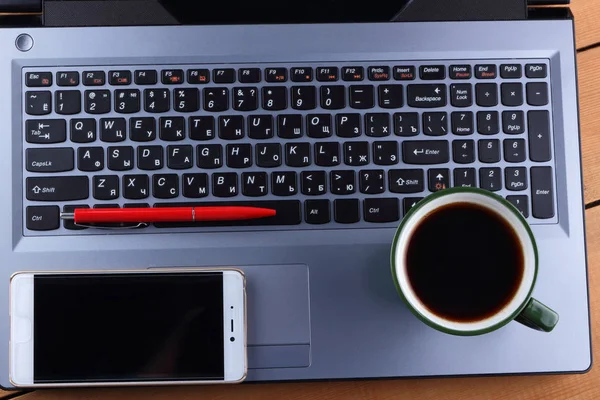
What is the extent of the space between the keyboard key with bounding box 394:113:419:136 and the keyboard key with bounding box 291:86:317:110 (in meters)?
0.07

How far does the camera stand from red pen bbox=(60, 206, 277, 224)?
17.1 inches

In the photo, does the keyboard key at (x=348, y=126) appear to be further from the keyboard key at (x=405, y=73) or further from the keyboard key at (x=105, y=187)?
Result: the keyboard key at (x=105, y=187)

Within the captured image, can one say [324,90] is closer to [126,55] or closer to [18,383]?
[126,55]

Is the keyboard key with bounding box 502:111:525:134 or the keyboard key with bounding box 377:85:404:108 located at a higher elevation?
the keyboard key with bounding box 377:85:404:108

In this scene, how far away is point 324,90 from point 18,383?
35cm

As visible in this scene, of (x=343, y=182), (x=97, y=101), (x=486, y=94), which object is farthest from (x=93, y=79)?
(x=486, y=94)

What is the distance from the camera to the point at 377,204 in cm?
45

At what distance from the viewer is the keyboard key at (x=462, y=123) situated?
1.49 ft

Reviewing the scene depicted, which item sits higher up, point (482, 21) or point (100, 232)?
point (482, 21)

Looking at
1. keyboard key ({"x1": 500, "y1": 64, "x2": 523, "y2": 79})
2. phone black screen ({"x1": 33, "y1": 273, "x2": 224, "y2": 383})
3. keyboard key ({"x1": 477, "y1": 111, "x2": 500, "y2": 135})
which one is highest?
keyboard key ({"x1": 500, "y1": 64, "x2": 523, "y2": 79})

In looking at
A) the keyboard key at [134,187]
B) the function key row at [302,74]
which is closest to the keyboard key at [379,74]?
the function key row at [302,74]

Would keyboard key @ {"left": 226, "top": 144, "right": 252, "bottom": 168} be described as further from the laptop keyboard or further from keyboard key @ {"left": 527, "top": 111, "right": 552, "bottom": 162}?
keyboard key @ {"left": 527, "top": 111, "right": 552, "bottom": 162}

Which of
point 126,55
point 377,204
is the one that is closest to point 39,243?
point 126,55

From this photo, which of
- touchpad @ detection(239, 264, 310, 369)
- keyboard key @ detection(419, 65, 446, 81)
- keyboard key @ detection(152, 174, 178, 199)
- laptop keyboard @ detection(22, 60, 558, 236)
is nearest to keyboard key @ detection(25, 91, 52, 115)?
laptop keyboard @ detection(22, 60, 558, 236)
